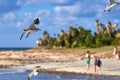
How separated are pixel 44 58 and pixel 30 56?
318 centimetres

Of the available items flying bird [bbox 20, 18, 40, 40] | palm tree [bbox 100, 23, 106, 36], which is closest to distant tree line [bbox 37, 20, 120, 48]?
palm tree [bbox 100, 23, 106, 36]

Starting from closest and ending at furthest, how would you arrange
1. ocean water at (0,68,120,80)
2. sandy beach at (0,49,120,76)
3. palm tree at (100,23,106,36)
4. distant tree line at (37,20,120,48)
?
ocean water at (0,68,120,80) < sandy beach at (0,49,120,76) < distant tree line at (37,20,120,48) < palm tree at (100,23,106,36)

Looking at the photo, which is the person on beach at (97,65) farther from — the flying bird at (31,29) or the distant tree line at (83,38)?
the distant tree line at (83,38)

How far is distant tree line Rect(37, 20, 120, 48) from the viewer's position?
217 feet

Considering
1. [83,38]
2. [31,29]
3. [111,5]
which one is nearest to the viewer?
[111,5]

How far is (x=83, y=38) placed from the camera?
231 ft

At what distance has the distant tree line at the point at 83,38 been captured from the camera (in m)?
66.2

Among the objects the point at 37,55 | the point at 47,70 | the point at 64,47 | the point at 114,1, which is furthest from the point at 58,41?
the point at 114,1

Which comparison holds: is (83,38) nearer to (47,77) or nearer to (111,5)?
(47,77)

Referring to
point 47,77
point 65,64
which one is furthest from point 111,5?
point 65,64

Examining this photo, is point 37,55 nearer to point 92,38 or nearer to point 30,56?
point 30,56

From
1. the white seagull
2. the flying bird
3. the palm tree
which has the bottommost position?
→ the flying bird

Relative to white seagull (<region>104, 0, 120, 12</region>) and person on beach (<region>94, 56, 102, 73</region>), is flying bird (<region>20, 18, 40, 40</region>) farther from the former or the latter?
person on beach (<region>94, 56, 102, 73</region>)

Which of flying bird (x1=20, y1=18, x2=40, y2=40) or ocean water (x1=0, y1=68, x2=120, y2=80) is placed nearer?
flying bird (x1=20, y1=18, x2=40, y2=40)
